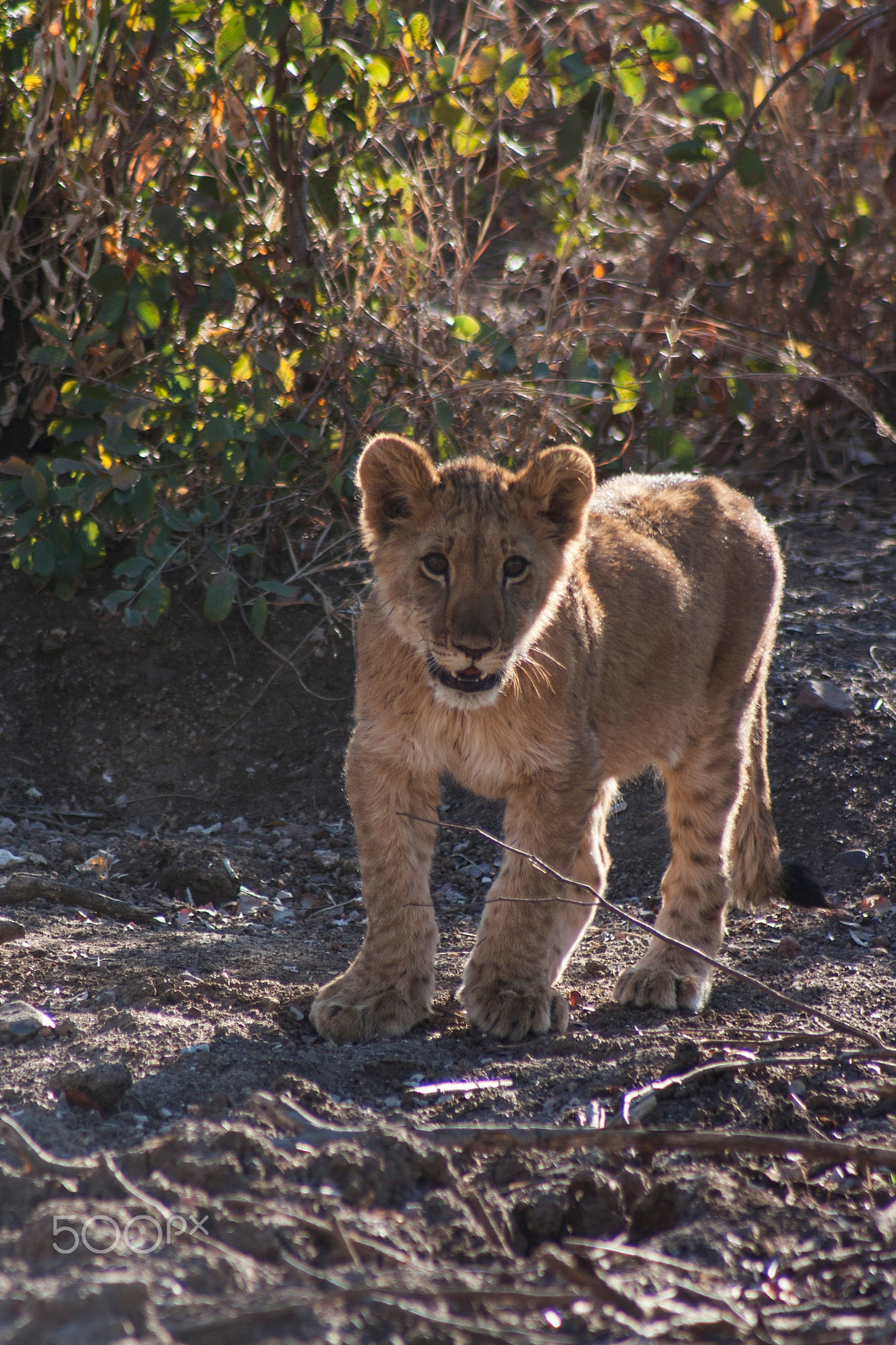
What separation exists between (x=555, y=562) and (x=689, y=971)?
1429mm

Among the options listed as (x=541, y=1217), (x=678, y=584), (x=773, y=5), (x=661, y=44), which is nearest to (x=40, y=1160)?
(x=541, y=1217)

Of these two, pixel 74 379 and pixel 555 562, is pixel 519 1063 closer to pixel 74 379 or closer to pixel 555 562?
pixel 555 562

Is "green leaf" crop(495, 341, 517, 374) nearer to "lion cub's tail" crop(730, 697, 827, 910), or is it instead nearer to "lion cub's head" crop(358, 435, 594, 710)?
"lion cub's head" crop(358, 435, 594, 710)

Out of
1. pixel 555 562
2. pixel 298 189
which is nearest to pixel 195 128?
pixel 298 189

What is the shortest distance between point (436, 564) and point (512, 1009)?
1.29 m

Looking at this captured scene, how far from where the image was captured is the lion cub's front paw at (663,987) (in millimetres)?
4129

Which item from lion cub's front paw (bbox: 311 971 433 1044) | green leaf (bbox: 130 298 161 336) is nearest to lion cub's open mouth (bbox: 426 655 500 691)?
lion cub's front paw (bbox: 311 971 433 1044)

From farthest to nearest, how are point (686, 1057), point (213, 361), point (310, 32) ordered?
point (213, 361)
point (310, 32)
point (686, 1057)

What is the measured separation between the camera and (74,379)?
19.3 ft

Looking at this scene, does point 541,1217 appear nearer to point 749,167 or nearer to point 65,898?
point 65,898

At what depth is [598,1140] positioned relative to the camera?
7.89 ft

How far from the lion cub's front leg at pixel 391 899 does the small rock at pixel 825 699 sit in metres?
2.73

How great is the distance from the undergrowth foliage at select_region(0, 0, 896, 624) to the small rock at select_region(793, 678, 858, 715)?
3.94 ft

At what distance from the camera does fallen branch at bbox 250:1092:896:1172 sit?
2340 mm
